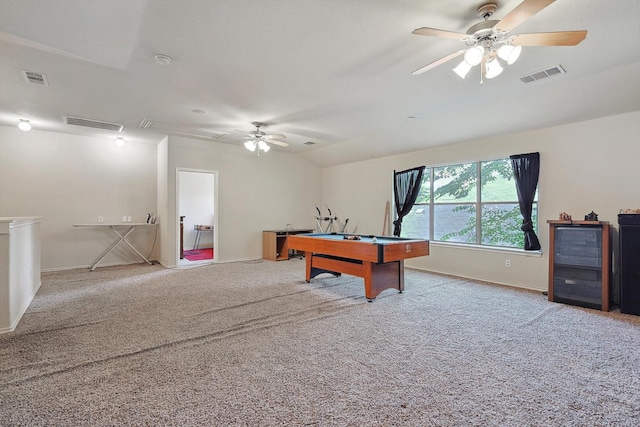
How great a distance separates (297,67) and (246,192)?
445 cm

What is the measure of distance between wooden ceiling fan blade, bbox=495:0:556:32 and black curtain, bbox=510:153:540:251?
317 centimetres

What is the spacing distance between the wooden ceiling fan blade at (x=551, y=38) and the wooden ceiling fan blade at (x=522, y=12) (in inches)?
6.5

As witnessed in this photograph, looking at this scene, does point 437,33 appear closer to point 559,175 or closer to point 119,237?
point 559,175

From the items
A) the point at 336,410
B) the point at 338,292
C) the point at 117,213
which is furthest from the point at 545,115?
the point at 117,213

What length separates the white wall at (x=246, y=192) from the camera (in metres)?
6.20

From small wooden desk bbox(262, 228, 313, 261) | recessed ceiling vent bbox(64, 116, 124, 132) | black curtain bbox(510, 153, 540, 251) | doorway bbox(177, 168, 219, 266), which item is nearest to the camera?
black curtain bbox(510, 153, 540, 251)

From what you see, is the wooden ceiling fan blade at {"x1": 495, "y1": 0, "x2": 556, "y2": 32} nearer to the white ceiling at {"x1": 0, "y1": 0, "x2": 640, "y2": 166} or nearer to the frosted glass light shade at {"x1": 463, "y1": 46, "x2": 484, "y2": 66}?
the frosted glass light shade at {"x1": 463, "y1": 46, "x2": 484, "y2": 66}

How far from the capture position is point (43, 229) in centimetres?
563

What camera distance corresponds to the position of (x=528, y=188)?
4.59 m

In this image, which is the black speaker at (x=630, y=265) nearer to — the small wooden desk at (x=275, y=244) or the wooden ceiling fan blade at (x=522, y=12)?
the wooden ceiling fan blade at (x=522, y=12)

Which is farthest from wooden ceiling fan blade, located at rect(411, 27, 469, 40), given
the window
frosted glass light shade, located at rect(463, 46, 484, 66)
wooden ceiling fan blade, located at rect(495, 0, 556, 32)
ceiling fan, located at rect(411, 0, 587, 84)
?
the window

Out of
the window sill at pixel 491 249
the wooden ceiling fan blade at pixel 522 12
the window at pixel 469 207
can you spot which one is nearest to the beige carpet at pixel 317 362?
the window sill at pixel 491 249

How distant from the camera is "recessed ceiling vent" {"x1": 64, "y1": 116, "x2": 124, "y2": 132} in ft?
15.9

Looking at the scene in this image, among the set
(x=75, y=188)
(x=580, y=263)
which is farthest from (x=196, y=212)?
(x=580, y=263)
